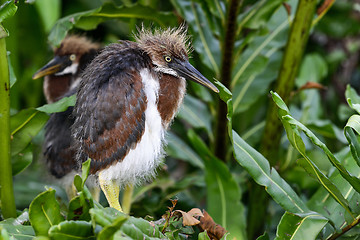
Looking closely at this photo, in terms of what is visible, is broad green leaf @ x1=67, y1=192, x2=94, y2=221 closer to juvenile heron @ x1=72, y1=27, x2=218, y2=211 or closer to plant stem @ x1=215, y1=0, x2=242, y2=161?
juvenile heron @ x1=72, y1=27, x2=218, y2=211

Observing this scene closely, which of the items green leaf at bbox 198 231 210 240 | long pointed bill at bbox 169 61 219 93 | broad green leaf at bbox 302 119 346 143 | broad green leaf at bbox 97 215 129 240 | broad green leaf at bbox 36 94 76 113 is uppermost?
long pointed bill at bbox 169 61 219 93

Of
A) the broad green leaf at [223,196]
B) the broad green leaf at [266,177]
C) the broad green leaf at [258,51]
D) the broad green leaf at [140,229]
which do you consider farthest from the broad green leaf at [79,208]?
the broad green leaf at [258,51]

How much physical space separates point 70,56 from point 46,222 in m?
1.16

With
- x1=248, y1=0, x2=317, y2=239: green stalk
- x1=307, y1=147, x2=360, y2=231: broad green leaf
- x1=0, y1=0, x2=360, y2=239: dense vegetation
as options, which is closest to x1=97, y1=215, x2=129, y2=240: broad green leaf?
x1=0, y1=0, x2=360, y2=239: dense vegetation

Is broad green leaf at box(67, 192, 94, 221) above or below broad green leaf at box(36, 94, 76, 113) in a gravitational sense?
below

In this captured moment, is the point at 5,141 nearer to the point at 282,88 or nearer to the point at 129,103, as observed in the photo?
the point at 129,103

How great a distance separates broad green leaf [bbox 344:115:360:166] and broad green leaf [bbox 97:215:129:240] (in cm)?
68

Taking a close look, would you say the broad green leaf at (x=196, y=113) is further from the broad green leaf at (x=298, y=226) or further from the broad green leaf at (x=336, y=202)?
the broad green leaf at (x=298, y=226)

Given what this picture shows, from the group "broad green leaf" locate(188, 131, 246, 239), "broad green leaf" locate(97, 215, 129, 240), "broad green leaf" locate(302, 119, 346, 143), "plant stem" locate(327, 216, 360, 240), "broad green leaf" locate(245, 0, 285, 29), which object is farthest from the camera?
"broad green leaf" locate(302, 119, 346, 143)

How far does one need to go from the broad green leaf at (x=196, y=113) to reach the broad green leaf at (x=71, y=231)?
1.19 meters

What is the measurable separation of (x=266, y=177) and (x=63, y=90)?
1193 mm

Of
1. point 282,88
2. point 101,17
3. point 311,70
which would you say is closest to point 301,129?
point 282,88

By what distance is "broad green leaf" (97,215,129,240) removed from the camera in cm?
111

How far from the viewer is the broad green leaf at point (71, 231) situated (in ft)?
3.93
